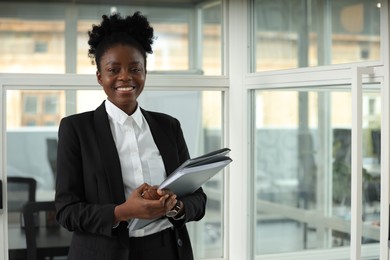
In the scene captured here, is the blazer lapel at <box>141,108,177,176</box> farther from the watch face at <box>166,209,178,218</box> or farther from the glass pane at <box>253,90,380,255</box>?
the glass pane at <box>253,90,380,255</box>

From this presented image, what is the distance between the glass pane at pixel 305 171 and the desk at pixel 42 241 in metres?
0.91

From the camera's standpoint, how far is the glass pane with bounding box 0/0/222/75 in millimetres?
2693

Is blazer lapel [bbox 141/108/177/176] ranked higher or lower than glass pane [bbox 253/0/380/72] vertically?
lower

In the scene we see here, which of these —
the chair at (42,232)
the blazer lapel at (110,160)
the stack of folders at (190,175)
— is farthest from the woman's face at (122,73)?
the chair at (42,232)

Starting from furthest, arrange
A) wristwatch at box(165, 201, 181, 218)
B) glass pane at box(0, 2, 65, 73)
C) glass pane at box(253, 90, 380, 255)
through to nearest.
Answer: glass pane at box(0, 2, 65, 73) < glass pane at box(253, 90, 380, 255) < wristwatch at box(165, 201, 181, 218)

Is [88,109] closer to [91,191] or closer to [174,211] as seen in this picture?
[91,191]

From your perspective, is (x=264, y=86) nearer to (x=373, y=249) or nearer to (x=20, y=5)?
(x=373, y=249)

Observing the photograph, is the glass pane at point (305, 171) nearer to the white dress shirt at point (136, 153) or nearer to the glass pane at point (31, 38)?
the white dress shirt at point (136, 153)

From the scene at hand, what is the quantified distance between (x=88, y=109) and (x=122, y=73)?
861mm

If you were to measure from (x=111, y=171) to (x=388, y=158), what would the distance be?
928mm

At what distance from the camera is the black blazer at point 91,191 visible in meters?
1.85

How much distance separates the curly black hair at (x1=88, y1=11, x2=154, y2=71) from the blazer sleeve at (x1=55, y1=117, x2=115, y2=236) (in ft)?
0.86

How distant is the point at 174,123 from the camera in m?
2.16

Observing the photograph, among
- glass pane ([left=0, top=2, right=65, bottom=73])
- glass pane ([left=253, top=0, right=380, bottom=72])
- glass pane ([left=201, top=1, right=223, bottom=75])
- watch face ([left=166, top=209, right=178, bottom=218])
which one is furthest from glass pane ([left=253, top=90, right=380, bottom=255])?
glass pane ([left=0, top=2, right=65, bottom=73])
